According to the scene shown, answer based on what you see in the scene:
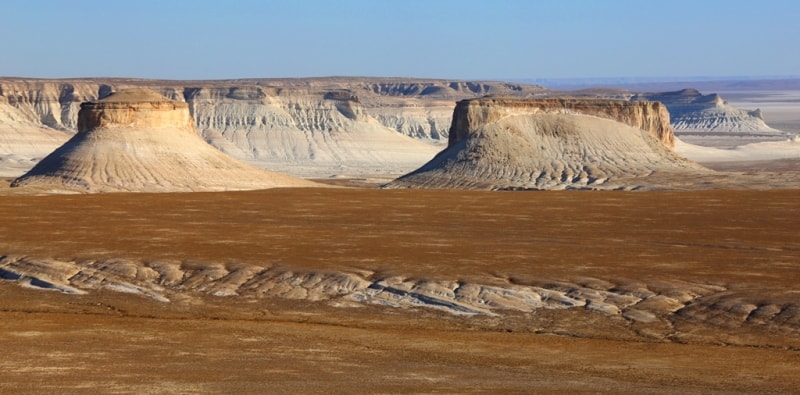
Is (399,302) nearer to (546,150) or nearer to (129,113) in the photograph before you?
(129,113)

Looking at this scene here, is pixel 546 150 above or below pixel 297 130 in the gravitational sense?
above

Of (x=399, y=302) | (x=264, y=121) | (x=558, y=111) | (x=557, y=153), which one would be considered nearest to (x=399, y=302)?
(x=399, y=302)

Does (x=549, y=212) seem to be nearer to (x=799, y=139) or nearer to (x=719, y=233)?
(x=719, y=233)

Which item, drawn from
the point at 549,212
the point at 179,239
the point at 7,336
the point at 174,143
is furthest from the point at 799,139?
the point at 7,336

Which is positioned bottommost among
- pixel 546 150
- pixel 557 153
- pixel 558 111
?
pixel 557 153

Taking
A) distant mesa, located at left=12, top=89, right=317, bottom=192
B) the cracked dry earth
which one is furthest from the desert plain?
distant mesa, located at left=12, top=89, right=317, bottom=192

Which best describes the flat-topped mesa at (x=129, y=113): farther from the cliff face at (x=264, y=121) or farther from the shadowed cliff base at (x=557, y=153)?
the cliff face at (x=264, y=121)

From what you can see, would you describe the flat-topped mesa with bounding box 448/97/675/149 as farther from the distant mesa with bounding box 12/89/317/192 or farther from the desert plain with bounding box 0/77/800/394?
the desert plain with bounding box 0/77/800/394
